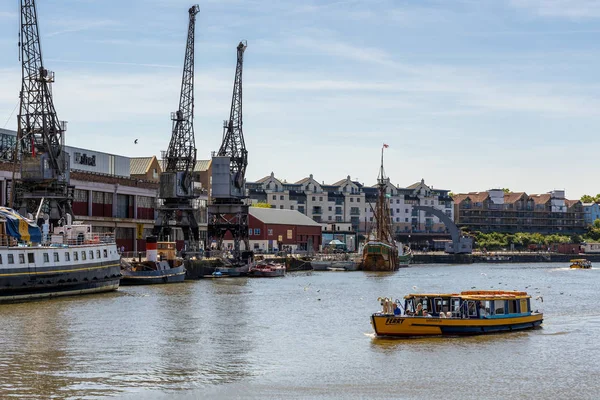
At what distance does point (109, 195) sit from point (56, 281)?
5244 centimetres

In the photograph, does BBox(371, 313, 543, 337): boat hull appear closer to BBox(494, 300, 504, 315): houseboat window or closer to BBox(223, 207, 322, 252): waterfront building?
BBox(494, 300, 504, 315): houseboat window

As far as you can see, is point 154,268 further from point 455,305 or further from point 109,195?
point 455,305

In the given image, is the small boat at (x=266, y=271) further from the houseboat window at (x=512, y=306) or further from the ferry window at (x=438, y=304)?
the ferry window at (x=438, y=304)

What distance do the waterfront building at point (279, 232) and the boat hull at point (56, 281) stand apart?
8068cm

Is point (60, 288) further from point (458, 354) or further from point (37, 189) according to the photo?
point (458, 354)

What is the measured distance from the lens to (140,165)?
156 m

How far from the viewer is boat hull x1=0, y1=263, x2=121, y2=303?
68938 millimetres

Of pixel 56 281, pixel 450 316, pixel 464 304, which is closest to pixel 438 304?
pixel 450 316

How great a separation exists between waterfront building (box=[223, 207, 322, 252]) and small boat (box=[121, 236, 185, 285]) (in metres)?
58.8

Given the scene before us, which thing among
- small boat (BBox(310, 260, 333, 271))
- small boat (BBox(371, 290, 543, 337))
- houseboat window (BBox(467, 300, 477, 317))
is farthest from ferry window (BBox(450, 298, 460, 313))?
small boat (BBox(310, 260, 333, 271))

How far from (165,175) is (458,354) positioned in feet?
277

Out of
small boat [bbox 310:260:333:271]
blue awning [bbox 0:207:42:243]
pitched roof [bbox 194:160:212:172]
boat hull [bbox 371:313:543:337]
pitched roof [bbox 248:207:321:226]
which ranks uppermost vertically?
pitched roof [bbox 194:160:212:172]

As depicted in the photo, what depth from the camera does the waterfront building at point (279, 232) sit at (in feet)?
564

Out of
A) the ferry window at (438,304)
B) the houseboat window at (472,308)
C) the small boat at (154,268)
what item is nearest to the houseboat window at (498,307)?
the houseboat window at (472,308)
